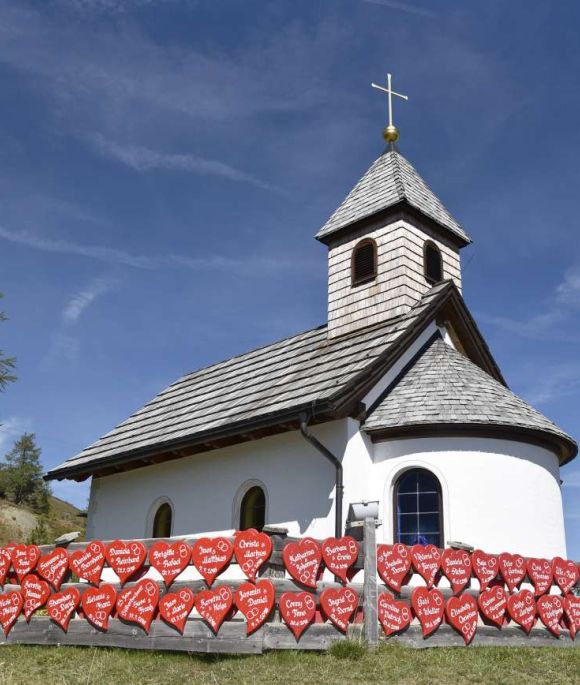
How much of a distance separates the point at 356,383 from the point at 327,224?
7.28 metres

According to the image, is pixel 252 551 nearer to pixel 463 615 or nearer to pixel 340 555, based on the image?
pixel 340 555

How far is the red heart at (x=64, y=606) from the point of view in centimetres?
950

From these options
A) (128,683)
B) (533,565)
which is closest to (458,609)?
(533,565)

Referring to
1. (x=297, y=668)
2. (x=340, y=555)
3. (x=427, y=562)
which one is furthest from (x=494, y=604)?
(x=297, y=668)

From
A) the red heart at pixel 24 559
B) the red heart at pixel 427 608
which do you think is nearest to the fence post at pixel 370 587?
the red heart at pixel 427 608

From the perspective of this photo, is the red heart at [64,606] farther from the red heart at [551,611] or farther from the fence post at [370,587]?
the red heart at [551,611]

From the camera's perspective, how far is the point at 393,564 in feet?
30.8

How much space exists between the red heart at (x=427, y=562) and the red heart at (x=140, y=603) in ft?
11.0

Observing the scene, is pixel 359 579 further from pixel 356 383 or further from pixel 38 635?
pixel 38 635

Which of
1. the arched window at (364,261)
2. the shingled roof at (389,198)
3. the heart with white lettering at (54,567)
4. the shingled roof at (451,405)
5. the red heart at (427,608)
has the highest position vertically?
the shingled roof at (389,198)

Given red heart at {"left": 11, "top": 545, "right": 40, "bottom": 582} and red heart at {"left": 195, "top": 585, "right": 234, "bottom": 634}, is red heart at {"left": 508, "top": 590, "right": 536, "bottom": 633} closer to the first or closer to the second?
red heart at {"left": 195, "top": 585, "right": 234, "bottom": 634}

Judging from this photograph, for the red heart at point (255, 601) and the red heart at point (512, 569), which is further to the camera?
the red heart at point (512, 569)

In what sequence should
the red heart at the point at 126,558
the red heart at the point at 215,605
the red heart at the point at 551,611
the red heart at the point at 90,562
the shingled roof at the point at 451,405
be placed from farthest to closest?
the shingled roof at the point at 451,405
the red heart at the point at 551,611
the red heart at the point at 90,562
the red heart at the point at 126,558
the red heart at the point at 215,605

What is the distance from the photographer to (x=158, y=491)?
57.3ft
